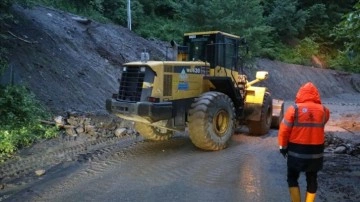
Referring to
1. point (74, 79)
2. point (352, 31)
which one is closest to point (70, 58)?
point (74, 79)

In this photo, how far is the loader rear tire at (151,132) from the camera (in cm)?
1015

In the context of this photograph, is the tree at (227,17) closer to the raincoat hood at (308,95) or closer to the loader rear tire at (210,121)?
the loader rear tire at (210,121)

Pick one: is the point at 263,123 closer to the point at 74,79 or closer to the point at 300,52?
the point at 74,79

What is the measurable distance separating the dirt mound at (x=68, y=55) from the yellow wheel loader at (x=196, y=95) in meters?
3.88

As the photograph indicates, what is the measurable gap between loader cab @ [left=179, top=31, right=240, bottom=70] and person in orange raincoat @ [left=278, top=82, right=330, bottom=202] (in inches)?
206

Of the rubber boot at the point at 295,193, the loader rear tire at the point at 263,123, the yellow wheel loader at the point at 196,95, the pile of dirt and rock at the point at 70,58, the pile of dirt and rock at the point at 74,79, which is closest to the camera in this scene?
the rubber boot at the point at 295,193

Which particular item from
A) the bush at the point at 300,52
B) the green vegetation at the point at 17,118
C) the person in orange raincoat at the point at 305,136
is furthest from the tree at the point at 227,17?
the person in orange raincoat at the point at 305,136

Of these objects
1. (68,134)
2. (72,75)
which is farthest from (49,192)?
(72,75)

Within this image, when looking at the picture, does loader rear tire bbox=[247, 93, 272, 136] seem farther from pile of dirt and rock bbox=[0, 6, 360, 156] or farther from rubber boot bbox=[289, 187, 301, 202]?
rubber boot bbox=[289, 187, 301, 202]

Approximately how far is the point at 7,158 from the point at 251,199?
5179 mm

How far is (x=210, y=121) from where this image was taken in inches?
359

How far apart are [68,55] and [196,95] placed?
23.2ft

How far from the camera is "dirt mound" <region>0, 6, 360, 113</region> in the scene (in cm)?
1280

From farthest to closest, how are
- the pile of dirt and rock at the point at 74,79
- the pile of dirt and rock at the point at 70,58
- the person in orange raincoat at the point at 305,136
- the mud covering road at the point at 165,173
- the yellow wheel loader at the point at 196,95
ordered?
the pile of dirt and rock at the point at 70,58
the pile of dirt and rock at the point at 74,79
the yellow wheel loader at the point at 196,95
the mud covering road at the point at 165,173
the person in orange raincoat at the point at 305,136
